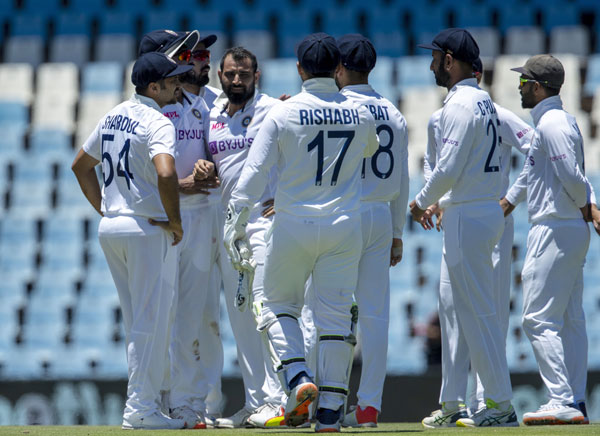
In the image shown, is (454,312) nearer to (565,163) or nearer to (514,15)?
(565,163)

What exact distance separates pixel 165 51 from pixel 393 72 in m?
9.41

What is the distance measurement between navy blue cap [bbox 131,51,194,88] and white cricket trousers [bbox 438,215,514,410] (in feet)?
6.90

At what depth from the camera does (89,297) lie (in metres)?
13.4

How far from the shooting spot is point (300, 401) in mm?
5273

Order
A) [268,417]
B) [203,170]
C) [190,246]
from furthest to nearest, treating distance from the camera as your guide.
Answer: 1. [190,246]
2. [203,170]
3. [268,417]

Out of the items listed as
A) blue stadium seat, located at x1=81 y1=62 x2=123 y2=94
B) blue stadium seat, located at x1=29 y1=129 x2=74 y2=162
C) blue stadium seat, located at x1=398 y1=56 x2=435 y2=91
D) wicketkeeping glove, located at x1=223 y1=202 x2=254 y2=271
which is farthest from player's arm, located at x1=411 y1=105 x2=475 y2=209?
blue stadium seat, located at x1=81 y1=62 x2=123 y2=94

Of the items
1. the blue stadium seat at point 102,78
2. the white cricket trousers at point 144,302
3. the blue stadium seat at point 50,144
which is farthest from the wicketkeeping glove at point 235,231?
the blue stadium seat at point 102,78

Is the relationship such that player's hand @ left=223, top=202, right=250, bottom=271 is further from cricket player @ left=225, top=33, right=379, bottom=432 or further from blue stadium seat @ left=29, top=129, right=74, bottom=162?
blue stadium seat @ left=29, top=129, right=74, bottom=162

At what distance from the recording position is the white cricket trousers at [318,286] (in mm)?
5488

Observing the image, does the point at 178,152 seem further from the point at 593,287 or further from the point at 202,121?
the point at 593,287

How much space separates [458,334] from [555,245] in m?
0.86

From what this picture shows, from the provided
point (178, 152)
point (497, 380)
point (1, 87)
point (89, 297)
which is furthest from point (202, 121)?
point (1, 87)

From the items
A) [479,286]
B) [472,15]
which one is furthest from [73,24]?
[479,286]

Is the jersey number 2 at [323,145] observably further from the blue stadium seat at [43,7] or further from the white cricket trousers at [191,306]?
the blue stadium seat at [43,7]
